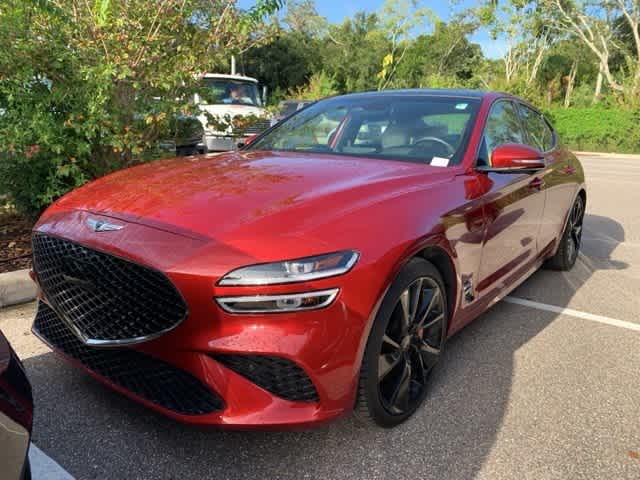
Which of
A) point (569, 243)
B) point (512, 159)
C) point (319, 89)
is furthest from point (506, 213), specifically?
point (319, 89)

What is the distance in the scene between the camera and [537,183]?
369cm

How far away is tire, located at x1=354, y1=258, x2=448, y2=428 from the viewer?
2.14 m

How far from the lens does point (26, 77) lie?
13.2 feet

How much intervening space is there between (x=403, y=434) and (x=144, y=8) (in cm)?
399

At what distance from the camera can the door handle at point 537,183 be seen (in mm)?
3575

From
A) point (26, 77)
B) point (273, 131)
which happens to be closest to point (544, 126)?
point (273, 131)

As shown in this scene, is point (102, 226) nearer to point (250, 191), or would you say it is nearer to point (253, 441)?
point (250, 191)

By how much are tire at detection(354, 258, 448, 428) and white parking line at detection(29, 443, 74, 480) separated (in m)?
1.16

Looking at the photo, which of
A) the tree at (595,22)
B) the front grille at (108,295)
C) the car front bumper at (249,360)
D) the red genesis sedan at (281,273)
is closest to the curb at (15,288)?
the red genesis sedan at (281,273)

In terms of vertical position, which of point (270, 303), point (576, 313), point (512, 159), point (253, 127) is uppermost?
point (512, 159)

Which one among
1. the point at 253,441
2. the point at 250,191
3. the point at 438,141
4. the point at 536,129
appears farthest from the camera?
the point at 536,129

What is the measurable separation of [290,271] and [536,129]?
3.29 meters

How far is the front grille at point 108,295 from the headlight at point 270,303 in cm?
17

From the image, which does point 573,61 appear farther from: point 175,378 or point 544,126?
point 175,378
